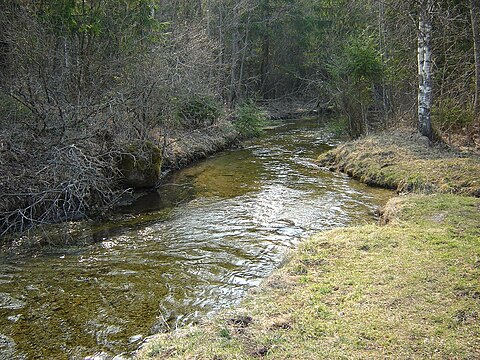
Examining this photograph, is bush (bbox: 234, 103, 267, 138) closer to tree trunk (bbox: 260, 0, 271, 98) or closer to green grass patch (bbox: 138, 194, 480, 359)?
tree trunk (bbox: 260, 0, 271, 98)

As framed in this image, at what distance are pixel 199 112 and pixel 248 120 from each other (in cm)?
393

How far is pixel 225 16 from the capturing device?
30312 millimetres

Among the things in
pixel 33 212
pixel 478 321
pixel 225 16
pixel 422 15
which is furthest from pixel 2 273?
pixel 225 16

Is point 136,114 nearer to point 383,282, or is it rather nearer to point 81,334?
point 81,334

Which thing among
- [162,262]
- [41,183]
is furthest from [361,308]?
[41,183]

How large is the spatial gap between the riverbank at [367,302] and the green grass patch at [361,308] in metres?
0.01

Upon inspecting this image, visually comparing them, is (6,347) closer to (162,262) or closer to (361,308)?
(162,262)

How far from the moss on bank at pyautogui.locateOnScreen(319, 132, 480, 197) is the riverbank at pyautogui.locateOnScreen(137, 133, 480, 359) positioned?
2.39 meters

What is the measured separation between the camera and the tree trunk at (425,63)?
14.8m

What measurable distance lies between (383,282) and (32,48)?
9.81 m

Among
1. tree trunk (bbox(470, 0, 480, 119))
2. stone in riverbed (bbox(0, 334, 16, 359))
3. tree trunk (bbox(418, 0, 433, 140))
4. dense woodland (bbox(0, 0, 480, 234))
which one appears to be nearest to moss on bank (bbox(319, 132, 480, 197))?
tree trunk (bbox(418, 0, 433, 140))

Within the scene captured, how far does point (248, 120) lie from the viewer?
23438 mm

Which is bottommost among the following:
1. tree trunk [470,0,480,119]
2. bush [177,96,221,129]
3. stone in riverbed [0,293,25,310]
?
stone in riverbed [0,293,25,310]

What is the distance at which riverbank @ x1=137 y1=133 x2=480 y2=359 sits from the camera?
4203 mm
